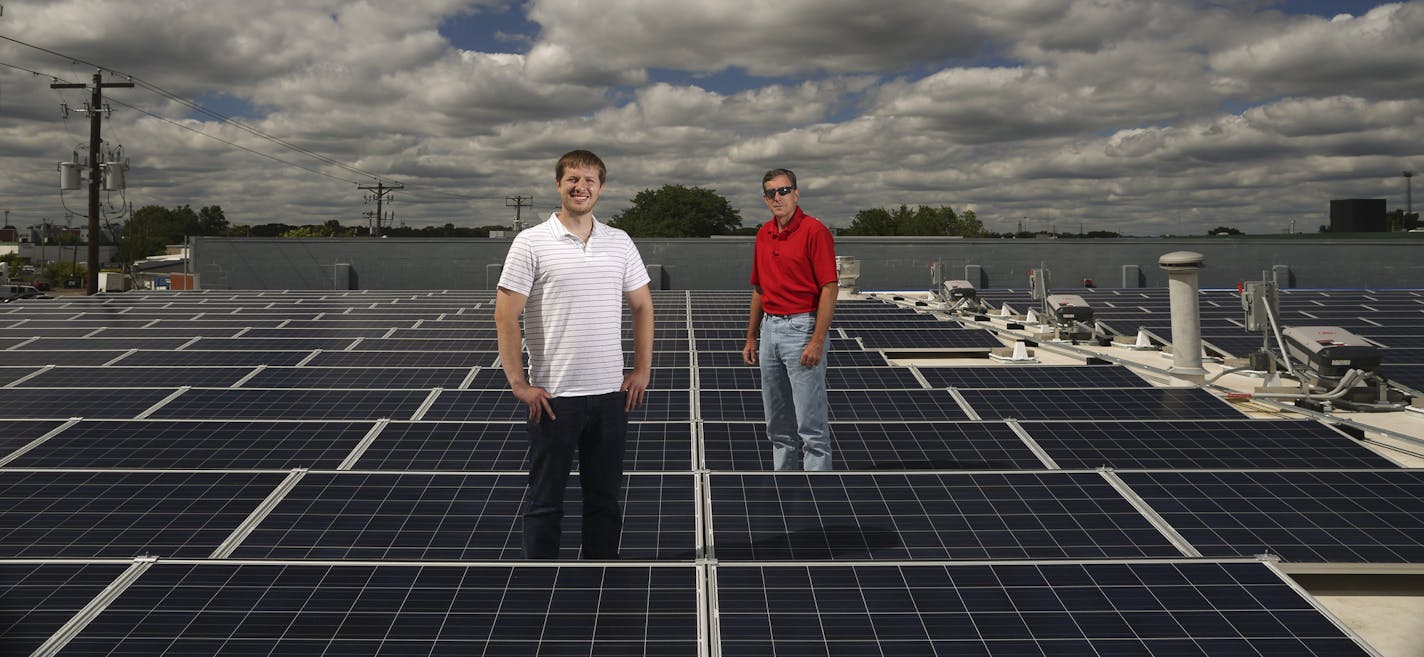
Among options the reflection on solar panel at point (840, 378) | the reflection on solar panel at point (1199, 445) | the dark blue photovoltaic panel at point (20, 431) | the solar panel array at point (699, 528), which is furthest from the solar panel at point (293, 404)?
the reflection on solar panel at point (1199, 445)

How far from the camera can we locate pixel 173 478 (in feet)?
18.4

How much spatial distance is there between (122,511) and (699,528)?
334 centimetres

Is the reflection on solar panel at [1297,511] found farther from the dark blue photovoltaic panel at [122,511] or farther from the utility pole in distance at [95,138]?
the utility pole in distance at [95,138]

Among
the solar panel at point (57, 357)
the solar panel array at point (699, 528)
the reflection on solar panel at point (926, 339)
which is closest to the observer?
the solar panel array at point (699, 528)

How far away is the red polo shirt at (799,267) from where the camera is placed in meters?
6.94

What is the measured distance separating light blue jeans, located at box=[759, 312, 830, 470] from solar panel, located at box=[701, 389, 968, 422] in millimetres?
1784

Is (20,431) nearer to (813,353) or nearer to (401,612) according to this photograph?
(401,612)

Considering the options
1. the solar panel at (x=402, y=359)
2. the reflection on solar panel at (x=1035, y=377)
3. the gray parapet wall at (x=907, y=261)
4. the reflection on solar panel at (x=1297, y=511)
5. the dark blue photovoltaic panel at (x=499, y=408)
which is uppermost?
the gray parapet wall at (x=907, y=261)

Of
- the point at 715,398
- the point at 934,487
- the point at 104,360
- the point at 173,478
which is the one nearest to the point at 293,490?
the point at 173,478

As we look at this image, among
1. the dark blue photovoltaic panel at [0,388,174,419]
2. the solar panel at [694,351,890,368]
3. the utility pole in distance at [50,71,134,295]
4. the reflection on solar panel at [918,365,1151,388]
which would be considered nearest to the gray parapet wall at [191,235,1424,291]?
the utility pole in distance at [50,71,134,295]

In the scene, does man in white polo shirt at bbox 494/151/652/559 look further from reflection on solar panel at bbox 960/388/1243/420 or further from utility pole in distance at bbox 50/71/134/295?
utility pole in distance at bbox 50/71/134/295

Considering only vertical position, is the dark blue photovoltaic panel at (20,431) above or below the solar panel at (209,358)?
below

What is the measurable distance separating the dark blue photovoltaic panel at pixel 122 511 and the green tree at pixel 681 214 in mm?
124396

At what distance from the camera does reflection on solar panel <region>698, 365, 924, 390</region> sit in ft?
35.4
